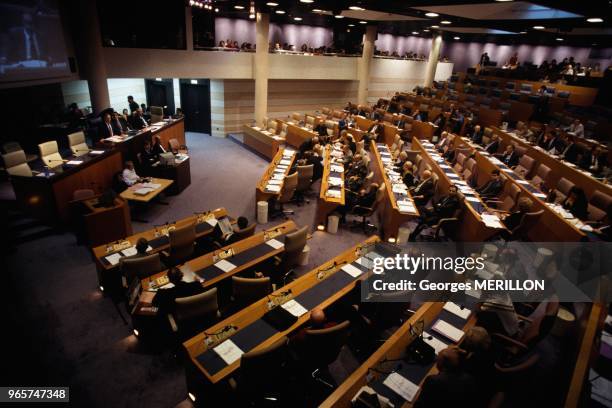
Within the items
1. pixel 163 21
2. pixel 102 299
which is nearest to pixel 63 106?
pixel 163 21

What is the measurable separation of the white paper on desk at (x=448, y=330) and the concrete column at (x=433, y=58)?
19650 millimetres

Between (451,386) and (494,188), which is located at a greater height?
(494,188)

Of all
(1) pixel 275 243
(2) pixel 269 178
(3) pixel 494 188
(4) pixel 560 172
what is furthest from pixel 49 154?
(4) pixel 560 172

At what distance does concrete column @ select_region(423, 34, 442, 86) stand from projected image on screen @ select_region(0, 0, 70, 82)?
17.9 m

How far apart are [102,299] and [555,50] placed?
2659cm

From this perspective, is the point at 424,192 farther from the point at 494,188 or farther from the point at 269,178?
the point at 269,178

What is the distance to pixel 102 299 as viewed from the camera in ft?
17.3

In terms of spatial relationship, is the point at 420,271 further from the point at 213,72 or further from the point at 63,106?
the point at 63,106

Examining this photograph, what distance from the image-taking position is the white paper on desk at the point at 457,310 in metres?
4.36

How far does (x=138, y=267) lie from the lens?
4777mm

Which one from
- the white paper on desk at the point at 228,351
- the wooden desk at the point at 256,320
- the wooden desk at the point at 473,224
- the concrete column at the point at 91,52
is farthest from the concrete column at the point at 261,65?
the white paper on desk at the point at 228,351

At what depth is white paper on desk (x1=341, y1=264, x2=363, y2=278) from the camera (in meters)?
5.13

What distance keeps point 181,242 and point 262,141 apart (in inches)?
312

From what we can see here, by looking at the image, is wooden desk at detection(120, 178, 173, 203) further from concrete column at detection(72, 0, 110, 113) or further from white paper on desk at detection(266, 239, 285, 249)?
concrete column at detection(72, 0, 110, 113)
